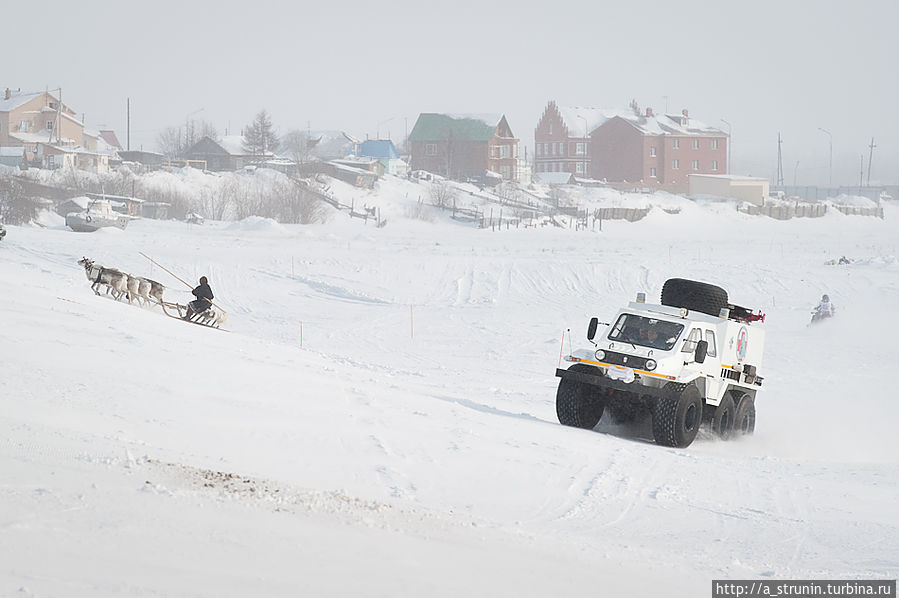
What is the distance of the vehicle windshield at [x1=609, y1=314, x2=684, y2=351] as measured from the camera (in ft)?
46.8

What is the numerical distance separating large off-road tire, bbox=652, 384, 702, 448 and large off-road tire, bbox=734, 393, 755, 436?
1777 millimetres

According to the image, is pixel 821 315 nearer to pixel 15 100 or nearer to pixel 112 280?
pixel 112 280

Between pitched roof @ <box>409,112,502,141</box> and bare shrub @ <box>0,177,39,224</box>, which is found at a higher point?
pitched roof @ <box>409,112,502,141</box>

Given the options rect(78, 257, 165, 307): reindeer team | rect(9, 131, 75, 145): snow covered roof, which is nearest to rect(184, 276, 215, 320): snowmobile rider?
rect(78, 257, 165, 307): reindeer team

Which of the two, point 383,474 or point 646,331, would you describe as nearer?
point 383,474

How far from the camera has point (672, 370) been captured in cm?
1377

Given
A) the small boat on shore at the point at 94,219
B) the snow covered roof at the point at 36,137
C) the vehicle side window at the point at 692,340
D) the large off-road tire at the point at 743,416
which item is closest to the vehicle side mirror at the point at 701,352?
the vehicle side window at the point at 692,340

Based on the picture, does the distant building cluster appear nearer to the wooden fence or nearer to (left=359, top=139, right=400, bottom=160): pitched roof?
(left=359, top=139, right=400, bottom=160): pitched roof

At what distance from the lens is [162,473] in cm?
803

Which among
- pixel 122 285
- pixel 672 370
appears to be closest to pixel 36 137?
pixel 122 285

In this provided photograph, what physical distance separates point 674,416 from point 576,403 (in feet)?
5.12

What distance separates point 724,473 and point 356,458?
468 cm

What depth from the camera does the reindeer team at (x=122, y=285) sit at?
23609 mm

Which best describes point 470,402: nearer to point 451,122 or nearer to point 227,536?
point 227,536
